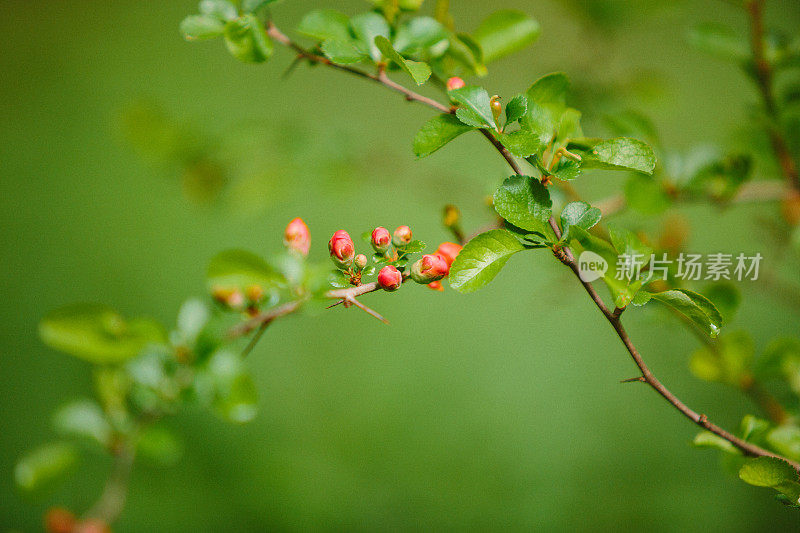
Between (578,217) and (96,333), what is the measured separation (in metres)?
0.37

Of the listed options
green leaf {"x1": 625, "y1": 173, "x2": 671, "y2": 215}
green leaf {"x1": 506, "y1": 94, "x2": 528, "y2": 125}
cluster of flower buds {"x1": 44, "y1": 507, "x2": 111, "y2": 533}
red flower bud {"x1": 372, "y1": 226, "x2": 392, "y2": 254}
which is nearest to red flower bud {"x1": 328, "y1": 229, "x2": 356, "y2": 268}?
red flower bud {"x1": 372, "y1": 226, "x2": 392, "y2": 254}

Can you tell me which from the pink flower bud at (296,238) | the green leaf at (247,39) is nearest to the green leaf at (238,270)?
the pink flower bud at (296,238)

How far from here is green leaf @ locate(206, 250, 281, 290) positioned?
12.1 inches

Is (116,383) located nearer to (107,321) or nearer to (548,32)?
(107,321)

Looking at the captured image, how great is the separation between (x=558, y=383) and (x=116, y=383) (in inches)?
42.4

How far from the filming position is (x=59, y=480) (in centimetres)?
40

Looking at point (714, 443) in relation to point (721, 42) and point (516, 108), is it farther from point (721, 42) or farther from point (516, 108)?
point (721, 42)

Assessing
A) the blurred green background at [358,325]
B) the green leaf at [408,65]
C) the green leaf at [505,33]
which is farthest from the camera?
the blurred green background at [358,325]

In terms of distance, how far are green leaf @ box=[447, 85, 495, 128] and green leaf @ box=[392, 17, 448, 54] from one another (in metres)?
0.08

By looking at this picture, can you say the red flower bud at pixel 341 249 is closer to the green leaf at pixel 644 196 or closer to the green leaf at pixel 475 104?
the green leaf at pixel 475 104

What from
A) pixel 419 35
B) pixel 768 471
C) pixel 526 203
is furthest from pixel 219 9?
pixel 768 471

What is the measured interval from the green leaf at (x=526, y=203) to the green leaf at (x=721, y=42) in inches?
13.8

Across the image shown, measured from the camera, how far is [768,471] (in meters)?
0.29

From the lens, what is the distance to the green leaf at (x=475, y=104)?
28 centimetres
